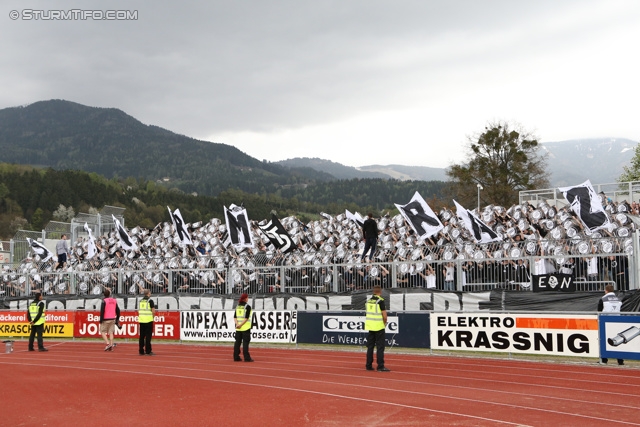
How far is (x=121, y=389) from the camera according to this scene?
12.8 metres

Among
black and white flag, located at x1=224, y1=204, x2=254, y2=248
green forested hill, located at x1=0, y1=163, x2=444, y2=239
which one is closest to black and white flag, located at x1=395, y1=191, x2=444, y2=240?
black and white flag, located at x1=224, y1=204, x2=254, y2=248

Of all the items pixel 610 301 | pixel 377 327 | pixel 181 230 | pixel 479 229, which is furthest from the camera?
pixel 181 230

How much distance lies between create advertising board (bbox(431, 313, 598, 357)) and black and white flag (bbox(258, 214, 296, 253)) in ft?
25.7

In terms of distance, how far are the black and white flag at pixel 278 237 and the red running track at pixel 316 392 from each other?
6785 mm

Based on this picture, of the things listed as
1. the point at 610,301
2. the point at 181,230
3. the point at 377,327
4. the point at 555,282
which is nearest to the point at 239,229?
the point at 181,230

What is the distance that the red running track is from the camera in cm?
963

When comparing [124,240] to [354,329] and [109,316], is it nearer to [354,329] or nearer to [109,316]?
[109,316]

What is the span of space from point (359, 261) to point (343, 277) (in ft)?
2.80

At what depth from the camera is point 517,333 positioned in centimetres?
1680

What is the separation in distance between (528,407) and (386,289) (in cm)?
1087

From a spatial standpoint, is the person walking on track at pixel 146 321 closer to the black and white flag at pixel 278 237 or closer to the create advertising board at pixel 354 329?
the create advertising board at pixel 354 329

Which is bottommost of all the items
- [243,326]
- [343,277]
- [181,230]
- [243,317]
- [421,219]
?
[243,326]

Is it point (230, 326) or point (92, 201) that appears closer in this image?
point (230, 326)

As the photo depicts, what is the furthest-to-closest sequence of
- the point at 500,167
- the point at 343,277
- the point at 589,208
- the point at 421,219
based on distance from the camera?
the point at 500,167, the point at 421,219, the point at 343,277, the point at 589,208
